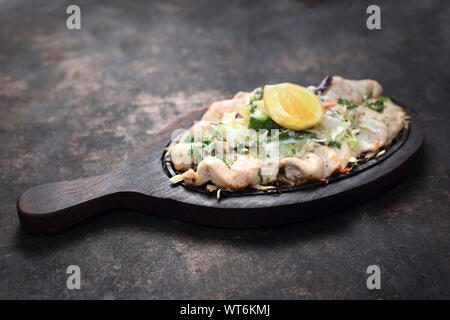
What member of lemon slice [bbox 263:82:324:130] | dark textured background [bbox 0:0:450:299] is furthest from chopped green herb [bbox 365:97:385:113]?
lemon slice [bbox 263:82:324:130]

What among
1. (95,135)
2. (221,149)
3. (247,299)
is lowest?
(247,299)

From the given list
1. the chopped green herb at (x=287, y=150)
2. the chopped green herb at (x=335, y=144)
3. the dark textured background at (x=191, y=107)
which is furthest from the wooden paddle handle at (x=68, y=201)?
the chopped green herb at (x=335, y=144)

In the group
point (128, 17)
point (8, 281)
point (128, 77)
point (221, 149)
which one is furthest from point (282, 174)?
point (128, 17)

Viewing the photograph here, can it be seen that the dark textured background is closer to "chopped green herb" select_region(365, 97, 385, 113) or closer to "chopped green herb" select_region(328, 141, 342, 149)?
"chopped green herb" select_region(328, 141, 342, 149)

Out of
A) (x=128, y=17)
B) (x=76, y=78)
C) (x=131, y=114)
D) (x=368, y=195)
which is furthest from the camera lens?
(x=128, y=17)

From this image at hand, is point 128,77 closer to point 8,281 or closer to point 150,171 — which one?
point 150,171

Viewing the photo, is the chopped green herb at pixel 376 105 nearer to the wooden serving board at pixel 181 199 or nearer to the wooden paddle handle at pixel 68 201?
the wooden serving board at pixel 181 199

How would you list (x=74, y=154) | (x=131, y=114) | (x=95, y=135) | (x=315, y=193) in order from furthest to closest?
(x=131, y=114) → (x=95, y=135) → (x=74, y=154) → (x=315, y=193)
